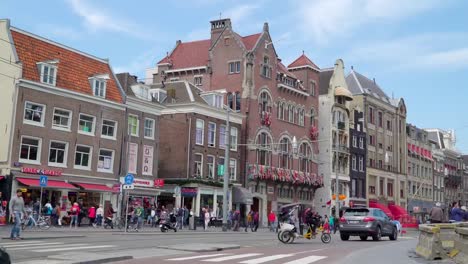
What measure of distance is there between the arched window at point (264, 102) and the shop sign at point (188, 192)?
13124 mm

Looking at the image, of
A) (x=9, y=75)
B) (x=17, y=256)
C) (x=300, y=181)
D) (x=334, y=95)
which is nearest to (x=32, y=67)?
(x=9, y=75)

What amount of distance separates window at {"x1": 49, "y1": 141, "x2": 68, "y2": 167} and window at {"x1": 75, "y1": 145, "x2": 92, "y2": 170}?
A: 1.09 meters

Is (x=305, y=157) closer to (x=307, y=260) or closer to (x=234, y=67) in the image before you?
(x=234, y=67)

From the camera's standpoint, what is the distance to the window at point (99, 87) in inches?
1670

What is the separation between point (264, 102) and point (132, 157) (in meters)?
18.9

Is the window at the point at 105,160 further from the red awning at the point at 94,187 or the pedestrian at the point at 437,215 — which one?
the pedestrian at the point at 437,215

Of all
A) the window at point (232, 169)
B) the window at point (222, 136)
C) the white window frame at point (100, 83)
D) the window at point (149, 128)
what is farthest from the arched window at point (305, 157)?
the white window frame at point (100, 83)

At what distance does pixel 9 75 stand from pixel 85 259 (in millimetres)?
26343

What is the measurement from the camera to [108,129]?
142 ft

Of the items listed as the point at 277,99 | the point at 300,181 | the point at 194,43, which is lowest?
the point at 300,181

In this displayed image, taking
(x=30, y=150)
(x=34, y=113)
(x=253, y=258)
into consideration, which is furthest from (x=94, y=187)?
(x=253, y=258)

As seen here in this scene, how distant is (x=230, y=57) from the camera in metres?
58.7

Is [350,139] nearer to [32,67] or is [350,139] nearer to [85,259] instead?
[32,67]

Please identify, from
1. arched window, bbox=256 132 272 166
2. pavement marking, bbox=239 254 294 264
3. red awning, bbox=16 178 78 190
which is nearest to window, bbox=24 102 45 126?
red awning, bbox=16 178 78 190
